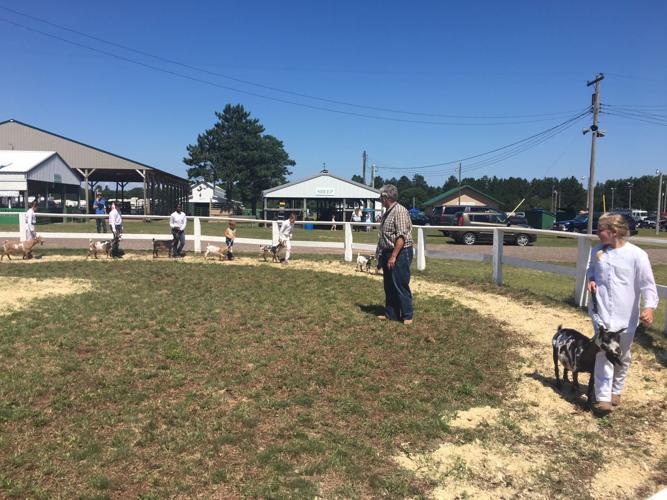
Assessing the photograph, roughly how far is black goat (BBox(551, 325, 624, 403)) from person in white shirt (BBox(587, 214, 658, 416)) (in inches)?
2.5

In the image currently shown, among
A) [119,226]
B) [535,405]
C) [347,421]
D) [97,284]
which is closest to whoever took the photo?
[347,421]

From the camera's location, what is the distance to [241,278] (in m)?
10.6

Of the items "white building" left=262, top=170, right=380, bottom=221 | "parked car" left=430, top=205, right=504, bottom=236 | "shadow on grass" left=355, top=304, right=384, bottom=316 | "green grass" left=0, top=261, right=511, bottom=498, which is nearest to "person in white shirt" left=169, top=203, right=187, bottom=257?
"green grass" left=0, top=261, right=511, bottom=498

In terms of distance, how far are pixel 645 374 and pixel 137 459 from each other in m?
4.85

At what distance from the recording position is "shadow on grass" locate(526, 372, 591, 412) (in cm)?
438

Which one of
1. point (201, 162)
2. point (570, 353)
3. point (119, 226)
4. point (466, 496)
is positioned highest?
point (201, 162)

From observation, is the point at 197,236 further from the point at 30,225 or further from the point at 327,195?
the point at 327,195

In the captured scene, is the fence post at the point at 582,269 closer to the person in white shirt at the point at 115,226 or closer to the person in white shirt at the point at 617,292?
the person in white shirt at the point at 617,292

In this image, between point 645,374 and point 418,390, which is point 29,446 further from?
point 645,374

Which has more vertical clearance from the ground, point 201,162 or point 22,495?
point 201,162

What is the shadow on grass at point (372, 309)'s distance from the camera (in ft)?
24.4

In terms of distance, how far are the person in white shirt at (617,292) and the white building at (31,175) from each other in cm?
3565

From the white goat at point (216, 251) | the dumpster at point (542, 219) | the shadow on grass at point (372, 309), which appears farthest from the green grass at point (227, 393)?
the dumpster at point (542, 219)

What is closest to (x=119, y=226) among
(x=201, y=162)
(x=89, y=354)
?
(x=89, y=354)
